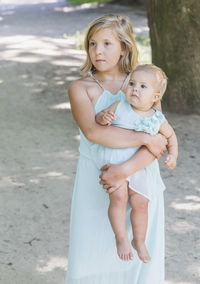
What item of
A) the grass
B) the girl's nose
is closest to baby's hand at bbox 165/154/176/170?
the girl's nose

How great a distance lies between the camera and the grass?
9951 mm

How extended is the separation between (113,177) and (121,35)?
2.23 ft

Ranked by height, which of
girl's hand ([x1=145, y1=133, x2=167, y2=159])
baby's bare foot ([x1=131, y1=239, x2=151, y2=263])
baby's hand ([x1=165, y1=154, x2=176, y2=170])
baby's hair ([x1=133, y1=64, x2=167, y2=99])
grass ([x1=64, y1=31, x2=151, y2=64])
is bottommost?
grass ([x1=64, y1=31, x2=151, y2=64])

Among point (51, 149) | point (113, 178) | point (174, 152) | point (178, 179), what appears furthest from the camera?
point (51, 149)

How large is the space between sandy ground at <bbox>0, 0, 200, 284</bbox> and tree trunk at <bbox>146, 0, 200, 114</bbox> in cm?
25

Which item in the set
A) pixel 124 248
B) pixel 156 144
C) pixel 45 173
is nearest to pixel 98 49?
pixel 156 144

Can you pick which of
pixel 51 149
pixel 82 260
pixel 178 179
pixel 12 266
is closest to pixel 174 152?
pixel 82 260

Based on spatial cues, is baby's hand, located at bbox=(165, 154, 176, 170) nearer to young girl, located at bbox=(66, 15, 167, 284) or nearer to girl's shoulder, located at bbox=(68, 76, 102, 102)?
young girl, located at bbox=(66, 15, 167, 284)

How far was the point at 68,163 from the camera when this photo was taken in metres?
6.02

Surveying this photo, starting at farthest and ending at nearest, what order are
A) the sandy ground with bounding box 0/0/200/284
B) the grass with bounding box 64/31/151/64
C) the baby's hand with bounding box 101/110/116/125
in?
the grass with bounding box 64/31/151/64 < the sandy ground with bounding box 0/0/200/284 < the baby's hand with bounding box 101/110/116/125

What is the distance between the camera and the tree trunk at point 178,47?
22.8ft

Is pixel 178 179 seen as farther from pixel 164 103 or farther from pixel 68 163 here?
pixel 164 103

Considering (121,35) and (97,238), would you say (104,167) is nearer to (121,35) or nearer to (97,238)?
(97,238)

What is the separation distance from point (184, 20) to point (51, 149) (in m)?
2.23
